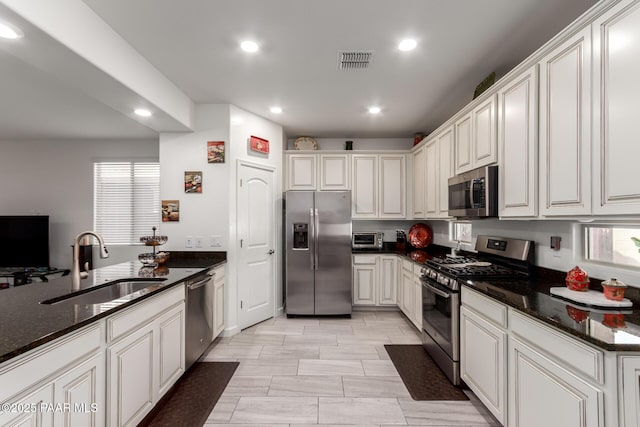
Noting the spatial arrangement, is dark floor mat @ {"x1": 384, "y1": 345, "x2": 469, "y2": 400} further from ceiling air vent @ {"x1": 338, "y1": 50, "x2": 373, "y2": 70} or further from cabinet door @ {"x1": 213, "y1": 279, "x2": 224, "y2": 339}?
ceiling air vent @ {"x1": 338, "y1": 50, "x2": 373, "y2": 70}

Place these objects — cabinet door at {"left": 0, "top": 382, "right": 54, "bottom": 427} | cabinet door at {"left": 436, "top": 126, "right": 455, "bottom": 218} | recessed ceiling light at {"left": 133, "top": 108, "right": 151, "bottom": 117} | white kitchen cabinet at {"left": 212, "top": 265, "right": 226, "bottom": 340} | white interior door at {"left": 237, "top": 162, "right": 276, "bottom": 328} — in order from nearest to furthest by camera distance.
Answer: cabinet door at {"left": 0, "top": 382, "right": 54, "bottom": 427} < recessed ceiling light at {"left": 133, "top": 108, "right": 151, "bottom": 117} < white kitchen cabinet at {"left": 212, "top": 265, "right": 226, "bottom": 340} < cabinet door at {"left": 436, "top": 126, "right": 455, "bottom": 218} < white interior door at {"left": 237, "top": 162, "right": 276, "bottom": 328}

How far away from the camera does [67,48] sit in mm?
1737

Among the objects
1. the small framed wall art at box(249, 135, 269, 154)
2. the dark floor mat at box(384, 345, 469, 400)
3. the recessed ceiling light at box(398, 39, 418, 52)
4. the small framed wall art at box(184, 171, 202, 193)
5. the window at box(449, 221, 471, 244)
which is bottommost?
the dark floor mat at box(384, 345, 469, 400)

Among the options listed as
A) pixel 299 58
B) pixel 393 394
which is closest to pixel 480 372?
pixel 393 394

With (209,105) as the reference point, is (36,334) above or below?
below

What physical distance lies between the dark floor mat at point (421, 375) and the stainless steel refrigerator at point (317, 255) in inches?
43.1

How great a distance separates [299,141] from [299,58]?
222 cm

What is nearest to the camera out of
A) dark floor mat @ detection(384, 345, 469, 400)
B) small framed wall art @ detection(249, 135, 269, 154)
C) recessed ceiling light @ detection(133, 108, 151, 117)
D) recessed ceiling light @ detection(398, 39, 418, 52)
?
recessed ceiling light @ detection(398, 39, 418, 52)

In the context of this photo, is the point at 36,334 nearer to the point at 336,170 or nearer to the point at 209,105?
the point at 209,105

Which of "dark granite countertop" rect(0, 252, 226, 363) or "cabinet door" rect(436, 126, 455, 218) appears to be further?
"cabinet door" rect(436, 126, 455, 218)

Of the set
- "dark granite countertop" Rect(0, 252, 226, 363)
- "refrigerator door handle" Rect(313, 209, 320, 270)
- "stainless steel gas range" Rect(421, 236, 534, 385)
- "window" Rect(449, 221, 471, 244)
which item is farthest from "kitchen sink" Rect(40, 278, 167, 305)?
"window" Rect(449, 221, 471, 244)

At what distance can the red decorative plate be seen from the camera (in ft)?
14.8

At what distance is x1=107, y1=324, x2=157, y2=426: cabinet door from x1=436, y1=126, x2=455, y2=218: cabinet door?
299 cm

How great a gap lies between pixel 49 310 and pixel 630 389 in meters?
2.56
